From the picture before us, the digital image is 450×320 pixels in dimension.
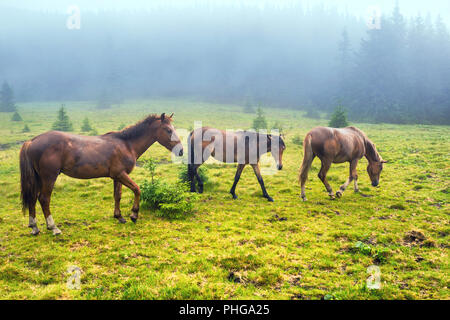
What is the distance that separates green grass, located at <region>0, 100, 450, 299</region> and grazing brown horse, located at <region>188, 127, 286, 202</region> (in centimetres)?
151

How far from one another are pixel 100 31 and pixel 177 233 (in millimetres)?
195909

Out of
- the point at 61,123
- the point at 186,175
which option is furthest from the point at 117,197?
the point at 61,123

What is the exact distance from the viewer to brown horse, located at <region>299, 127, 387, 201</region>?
924cm

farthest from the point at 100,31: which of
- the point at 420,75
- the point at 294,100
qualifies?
the point at 420,75

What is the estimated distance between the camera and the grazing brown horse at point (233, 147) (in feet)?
31.8

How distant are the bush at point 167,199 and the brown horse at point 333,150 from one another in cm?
466

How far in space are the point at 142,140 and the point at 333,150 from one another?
7091 mm

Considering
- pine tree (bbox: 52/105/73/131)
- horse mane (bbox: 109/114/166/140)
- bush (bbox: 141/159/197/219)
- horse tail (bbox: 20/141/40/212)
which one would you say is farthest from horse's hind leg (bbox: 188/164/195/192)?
pine tree (bbox: 52/105/73/131)

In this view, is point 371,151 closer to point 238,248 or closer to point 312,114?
point 238,248

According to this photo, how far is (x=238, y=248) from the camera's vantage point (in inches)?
221

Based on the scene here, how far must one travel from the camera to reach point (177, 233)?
6.43 metres

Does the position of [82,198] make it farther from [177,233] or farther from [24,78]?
[24,78]

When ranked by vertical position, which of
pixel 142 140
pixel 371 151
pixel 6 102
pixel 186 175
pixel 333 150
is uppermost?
pixel 6 102

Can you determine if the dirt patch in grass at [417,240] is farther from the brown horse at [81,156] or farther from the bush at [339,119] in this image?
the bush at [339,119]
